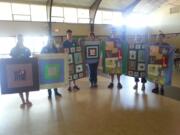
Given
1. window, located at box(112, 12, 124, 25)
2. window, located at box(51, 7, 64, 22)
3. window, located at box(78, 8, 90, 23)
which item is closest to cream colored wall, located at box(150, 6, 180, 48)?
window, located at box(112, 12, 124, 25)

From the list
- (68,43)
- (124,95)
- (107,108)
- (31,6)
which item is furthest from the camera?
(31,6)

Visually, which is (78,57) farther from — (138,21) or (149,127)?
(138,21)

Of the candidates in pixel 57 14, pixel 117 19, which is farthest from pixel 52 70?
pixel 117 19

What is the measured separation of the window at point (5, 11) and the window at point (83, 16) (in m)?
4.19

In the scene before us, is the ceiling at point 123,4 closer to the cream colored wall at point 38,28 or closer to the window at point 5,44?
the cream colored wall at point 38,28

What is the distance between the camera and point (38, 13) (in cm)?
1086

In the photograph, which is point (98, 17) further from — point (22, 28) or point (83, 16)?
point (22, 28)

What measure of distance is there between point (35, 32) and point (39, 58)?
23.7 ft

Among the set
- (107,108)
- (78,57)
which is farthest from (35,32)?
(107,108)

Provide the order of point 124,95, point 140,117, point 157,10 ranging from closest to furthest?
point 140,117
point 124,95
point 157,10

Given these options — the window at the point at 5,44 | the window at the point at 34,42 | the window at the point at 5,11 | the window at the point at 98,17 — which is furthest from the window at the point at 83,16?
the window at the point at 5,44

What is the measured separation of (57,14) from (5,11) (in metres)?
2.87

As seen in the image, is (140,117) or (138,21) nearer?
(140,117)

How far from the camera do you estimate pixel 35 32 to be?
10.8 metres
